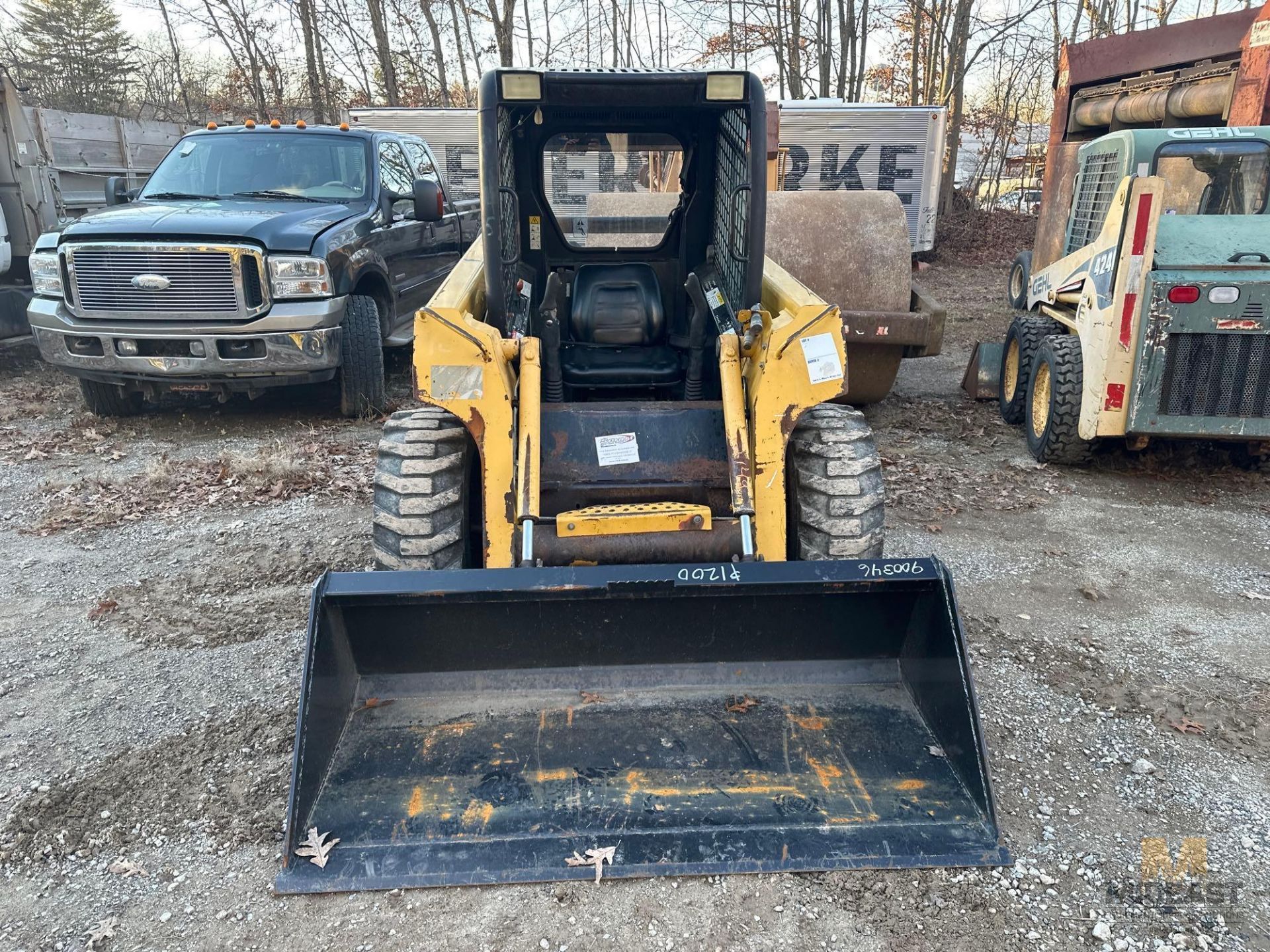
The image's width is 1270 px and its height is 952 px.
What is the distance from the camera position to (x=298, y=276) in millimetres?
6426

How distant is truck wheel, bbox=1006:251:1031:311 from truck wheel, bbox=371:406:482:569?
21.6ft

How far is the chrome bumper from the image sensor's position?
6.40 m

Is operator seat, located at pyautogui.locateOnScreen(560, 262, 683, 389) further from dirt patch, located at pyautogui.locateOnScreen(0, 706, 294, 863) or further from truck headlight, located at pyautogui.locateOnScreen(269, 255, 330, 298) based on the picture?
truck headlight, located at pyautogui.locateOnScreen(269, 255, 330, 298)

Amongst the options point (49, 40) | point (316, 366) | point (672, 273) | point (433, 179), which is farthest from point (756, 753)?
point (49, 40)

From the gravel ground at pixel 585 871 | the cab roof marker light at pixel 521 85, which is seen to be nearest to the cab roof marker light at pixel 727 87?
the cab roof marker light at pixel 521 85

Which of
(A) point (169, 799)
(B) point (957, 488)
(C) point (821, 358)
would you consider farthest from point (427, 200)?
(A) point (169, 799)

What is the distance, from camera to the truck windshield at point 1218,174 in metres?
5.94

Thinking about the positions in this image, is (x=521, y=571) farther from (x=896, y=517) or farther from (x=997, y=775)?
(x=896, y=517)

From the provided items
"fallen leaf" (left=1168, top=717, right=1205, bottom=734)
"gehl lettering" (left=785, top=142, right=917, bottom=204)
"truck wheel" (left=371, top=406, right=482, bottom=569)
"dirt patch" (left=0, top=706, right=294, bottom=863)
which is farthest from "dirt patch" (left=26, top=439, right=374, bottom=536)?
"gehl lettering" (left=785, top=142, right=917, bottom=204)

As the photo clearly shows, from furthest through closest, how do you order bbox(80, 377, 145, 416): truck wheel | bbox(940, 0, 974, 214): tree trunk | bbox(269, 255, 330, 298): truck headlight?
bbox(940, 0, 974, 214): tree trunk
bbox(80, 377, 145, 416): truck wheel
bbox(269, 255, 330, 298): truck headlight

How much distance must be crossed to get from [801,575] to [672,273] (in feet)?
7.85

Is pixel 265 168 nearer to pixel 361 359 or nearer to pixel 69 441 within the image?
pixel 361 359

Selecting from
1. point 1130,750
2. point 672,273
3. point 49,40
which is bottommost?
point 1130,750

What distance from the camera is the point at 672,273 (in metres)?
4.78
